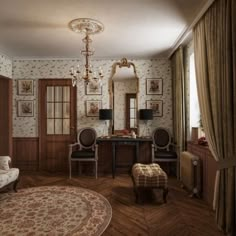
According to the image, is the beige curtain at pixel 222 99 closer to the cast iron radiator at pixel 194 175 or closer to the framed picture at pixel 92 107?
the cast iron radiator at pixel 194 175

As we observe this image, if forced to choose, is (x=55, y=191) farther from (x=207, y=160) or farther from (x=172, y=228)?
(x=207, y=160)

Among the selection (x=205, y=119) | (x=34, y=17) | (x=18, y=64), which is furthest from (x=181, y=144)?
(x=18, y=64)

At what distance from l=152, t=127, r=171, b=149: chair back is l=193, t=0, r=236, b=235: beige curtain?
217 centimetres

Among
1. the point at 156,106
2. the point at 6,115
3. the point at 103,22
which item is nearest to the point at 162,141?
the point at 156,106

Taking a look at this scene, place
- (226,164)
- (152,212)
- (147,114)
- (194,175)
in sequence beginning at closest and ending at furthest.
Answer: (226,164) < (152,212) < (194,175) < (147,114)

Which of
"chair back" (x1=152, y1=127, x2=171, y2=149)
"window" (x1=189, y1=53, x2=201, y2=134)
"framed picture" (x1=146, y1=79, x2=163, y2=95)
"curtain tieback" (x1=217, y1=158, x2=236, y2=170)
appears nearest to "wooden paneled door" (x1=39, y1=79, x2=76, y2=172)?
"framed picture" (x1=146, y1=79, x2=163, y2=95)

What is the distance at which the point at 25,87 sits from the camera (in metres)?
5.45

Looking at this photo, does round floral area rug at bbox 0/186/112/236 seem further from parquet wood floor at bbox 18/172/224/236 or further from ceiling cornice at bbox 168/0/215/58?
ceiling cornice at bbox 168/0/215/58

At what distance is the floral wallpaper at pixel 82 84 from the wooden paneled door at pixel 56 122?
153 millimetres

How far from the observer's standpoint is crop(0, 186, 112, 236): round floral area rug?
244 centimetres

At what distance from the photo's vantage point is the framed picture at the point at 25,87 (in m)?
5.45

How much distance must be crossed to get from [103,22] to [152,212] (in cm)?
293

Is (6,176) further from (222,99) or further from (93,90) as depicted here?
(222,99)

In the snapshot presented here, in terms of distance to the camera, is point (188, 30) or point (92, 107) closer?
point (188, 30)
